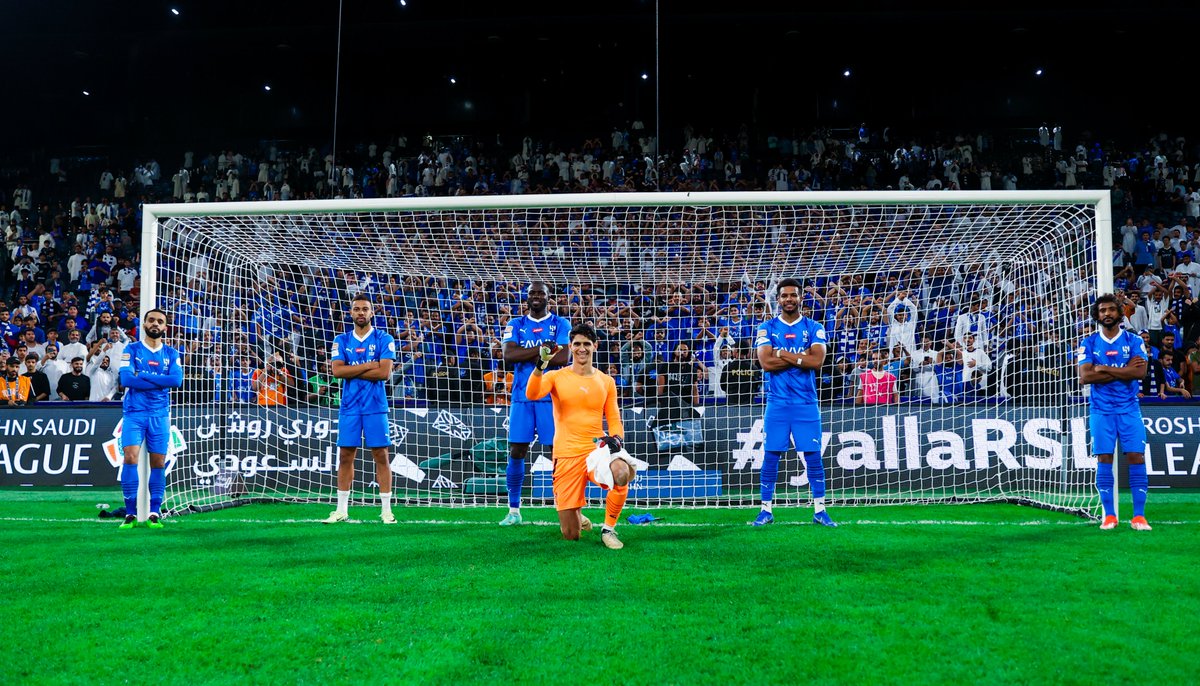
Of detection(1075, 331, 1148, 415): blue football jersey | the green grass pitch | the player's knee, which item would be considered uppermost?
detection(1075, 331, 1148, 415): blue football jersey

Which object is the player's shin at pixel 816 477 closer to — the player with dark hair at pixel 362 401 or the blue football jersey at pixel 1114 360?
the blue football jersey at pixel 1114 360

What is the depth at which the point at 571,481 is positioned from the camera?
6930 mm

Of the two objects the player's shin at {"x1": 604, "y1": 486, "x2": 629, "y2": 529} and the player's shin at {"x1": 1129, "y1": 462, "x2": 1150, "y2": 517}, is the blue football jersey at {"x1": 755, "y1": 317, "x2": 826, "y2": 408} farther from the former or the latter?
→ the player's shin at {"x1": 1129, "y1": 462, "x2": 1150, "y2": 517}

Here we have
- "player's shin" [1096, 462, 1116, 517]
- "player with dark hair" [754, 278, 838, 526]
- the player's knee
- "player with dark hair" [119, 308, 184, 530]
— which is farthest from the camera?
"player with dark hair" [119, 308, 184, 530]

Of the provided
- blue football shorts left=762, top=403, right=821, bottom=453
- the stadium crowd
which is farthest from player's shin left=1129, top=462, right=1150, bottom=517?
blue football shorts left=762, top=403, right=821, bottom=453

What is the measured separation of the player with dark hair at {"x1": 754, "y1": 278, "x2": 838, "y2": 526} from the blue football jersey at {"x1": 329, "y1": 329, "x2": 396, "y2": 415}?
344cm

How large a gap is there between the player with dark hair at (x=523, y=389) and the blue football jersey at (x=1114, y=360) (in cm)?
443

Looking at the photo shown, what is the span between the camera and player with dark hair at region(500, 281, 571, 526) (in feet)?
27.0

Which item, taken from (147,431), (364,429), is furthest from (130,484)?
(364,429)

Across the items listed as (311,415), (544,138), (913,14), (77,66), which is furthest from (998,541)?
(77,66)

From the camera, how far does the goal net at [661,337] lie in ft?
31.1

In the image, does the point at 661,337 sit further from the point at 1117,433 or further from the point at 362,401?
the point at 1117,433

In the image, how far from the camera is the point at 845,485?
1093cm

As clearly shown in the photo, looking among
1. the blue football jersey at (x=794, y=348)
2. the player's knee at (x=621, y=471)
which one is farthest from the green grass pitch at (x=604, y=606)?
the blue football jersey at (x=794, y=348)
